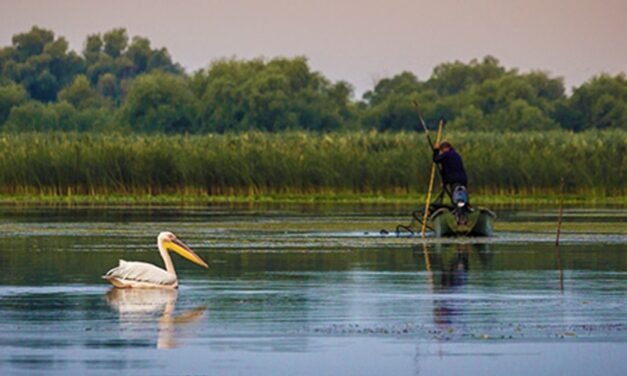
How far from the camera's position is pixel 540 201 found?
50.2 meters

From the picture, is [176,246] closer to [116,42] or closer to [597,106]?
[597,106]

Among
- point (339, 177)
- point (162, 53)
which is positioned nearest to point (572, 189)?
point (339, 177)

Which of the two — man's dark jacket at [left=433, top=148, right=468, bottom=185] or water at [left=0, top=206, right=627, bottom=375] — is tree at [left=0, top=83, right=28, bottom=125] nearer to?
water at [left=0, top=206, right=627, bottom=375]

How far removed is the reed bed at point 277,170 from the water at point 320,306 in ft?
64.0

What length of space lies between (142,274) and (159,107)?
78114 millimetres

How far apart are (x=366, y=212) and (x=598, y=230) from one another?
10.4 meters

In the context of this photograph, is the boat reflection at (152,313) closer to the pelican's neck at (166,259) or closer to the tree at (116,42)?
the pelican's neck at (166,259)

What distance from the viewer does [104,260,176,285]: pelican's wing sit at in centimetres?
1952

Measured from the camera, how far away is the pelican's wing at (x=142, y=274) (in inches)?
768

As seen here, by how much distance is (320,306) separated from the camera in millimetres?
17750

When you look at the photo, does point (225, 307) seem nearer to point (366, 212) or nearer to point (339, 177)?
point (366, 212)

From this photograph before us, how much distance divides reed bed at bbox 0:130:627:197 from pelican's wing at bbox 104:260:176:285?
106ft

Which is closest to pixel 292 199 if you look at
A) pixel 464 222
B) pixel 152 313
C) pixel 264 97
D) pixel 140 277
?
pixel 464 222

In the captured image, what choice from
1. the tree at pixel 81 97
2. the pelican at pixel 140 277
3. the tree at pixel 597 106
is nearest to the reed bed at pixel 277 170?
the pelican at pixel 140 277
